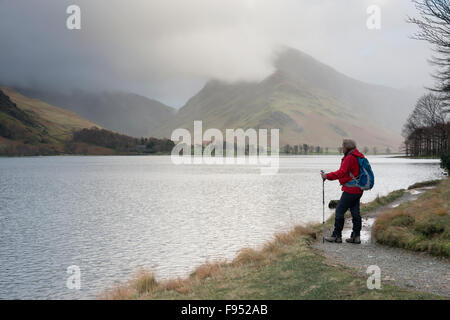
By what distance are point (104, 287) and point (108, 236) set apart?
11.0m

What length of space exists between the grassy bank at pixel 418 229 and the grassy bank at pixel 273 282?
3.29 metres

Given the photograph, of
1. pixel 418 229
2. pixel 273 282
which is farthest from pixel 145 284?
pixel 418 229

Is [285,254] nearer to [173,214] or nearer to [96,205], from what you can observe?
[173,214]

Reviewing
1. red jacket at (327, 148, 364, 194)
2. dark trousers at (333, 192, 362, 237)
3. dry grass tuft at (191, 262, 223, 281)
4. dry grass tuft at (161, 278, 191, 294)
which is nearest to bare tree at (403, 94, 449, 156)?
dark trousers at (333, 192, 362, 237)

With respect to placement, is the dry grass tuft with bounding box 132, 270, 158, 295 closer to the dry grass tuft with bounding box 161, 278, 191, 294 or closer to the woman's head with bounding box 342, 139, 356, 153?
the dry grass tuft with bounding box 161, 278, 191, 294

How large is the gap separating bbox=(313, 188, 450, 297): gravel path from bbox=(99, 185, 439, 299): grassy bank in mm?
648

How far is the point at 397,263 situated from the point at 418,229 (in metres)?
3.69

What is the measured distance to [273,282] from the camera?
11.2 m

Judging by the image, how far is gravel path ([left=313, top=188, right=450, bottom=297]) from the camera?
10.5m

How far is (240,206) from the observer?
41688mm

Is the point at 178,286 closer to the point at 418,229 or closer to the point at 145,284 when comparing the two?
the point at 145,284

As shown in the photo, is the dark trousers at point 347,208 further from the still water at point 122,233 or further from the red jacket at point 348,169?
the still water at point 122,233

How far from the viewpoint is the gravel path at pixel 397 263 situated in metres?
10.5
